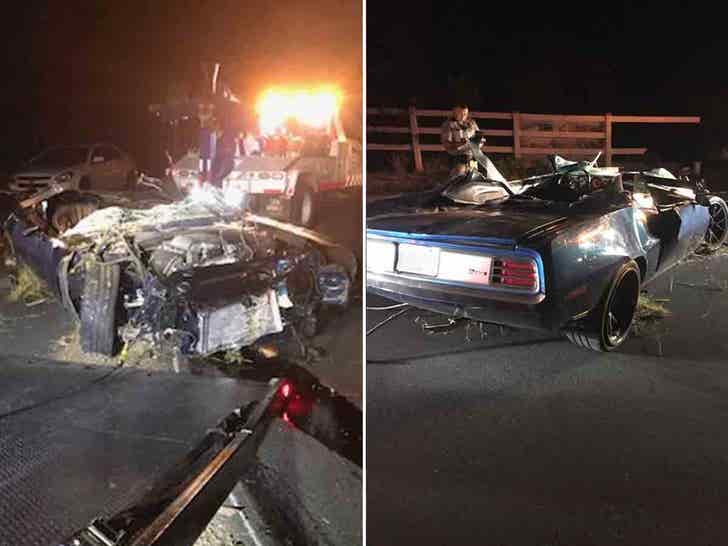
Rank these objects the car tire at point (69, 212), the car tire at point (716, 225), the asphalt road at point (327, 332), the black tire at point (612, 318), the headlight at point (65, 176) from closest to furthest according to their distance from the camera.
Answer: the black tire at point (612, 318), the car tire at point (716, 225), the asphalt road at point (327, 332), the car tire at point (69, 212), the headlight at point (65, 176)

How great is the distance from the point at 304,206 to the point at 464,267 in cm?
173

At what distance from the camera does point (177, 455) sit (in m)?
2.38

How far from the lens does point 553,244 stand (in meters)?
1.51

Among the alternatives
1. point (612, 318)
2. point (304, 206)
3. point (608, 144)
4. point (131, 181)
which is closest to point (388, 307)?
point (612, 318)

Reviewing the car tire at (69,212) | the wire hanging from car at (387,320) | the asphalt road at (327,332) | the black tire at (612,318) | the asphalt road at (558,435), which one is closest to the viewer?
the asphalt road at (558,435)

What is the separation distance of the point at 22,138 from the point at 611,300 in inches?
165

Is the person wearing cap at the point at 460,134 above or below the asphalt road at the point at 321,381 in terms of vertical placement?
above

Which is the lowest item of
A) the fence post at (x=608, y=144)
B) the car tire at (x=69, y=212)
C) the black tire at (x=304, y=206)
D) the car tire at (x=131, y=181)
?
the car tire at (x=69, y=212)

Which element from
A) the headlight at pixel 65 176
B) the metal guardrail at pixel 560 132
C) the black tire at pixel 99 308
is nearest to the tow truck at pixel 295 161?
the black tire at pixel 99 308

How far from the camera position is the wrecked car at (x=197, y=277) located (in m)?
3.04

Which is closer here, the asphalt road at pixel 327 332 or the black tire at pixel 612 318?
the black tire at pixel 612 318

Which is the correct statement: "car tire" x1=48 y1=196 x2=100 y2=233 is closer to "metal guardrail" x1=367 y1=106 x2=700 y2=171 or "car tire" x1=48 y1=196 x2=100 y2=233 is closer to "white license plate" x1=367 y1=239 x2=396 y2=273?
"white license plate" x1=367 y1=239 x2=396 y2=273

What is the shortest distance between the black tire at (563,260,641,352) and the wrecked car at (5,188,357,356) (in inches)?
71.5

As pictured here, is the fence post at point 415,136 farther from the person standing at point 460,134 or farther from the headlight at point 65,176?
the headlight at point 65,176
